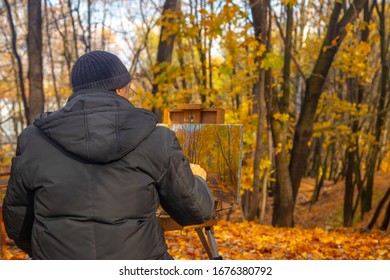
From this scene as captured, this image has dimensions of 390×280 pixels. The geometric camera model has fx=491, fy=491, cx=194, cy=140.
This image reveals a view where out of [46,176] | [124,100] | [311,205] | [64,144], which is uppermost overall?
[124,100]

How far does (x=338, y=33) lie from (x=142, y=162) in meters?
8.07

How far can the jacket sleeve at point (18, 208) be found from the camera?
74.9 inches

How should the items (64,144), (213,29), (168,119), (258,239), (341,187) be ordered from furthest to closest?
1. (341,187)
2. (213,29)
3. (258,239)
4. (168,119)
5. (64,144)

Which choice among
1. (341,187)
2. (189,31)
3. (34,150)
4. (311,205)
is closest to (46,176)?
(34,150)

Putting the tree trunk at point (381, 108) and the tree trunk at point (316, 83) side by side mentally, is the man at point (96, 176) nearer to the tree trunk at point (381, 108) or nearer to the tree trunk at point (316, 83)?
the tree trunk at point (316, 83)

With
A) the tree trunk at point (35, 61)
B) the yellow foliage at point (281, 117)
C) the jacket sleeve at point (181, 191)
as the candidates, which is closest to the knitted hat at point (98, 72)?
the jacket sleeve at point (181, 191)

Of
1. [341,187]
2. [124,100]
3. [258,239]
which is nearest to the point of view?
[124,100]

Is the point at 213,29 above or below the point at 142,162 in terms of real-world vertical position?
above

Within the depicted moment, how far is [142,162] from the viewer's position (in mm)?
1825

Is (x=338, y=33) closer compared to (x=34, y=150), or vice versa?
(x=34, y=150)

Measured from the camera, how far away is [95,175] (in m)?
1.79

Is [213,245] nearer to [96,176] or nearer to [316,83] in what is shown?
[96,176]

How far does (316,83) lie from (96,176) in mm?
8255

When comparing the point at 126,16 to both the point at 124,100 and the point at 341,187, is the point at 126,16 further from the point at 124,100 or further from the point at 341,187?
the point at 124,100
